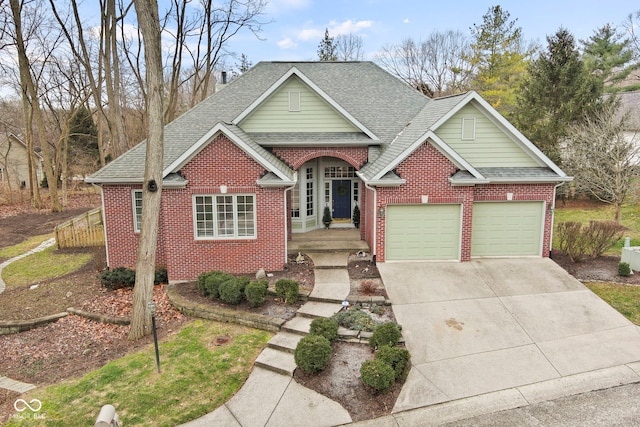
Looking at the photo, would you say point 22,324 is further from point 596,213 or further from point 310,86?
point 596,213

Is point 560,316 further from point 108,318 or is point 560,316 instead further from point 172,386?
point 108,318

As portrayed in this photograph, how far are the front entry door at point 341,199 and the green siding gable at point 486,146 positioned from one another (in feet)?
15.1

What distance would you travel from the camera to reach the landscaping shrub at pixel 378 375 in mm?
7547

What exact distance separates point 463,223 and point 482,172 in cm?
200

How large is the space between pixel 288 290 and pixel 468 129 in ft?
27.6

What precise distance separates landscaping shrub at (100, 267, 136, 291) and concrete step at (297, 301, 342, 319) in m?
6.11

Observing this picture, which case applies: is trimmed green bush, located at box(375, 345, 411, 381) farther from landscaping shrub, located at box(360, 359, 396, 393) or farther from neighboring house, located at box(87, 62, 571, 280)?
neighboring house, located at box(87, 62, 571, 280)

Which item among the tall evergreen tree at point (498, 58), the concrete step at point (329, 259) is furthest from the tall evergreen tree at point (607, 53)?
the concrete step at point (329, 259)

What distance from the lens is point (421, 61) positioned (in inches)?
1567

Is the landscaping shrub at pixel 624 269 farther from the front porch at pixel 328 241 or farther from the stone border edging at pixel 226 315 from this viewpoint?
the stone border edging at pixel 226 315

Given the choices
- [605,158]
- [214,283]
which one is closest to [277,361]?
[214,283]

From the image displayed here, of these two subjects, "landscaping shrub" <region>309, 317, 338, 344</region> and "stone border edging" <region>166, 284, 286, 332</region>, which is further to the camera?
"stone border edging" <region>166, 284, 286, 332</region>

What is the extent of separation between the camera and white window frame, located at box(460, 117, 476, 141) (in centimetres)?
1427

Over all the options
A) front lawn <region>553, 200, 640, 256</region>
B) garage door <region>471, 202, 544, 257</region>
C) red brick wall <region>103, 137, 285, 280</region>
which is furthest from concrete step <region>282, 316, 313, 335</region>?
front lawn <region>553, 200, 640, 256</region>
